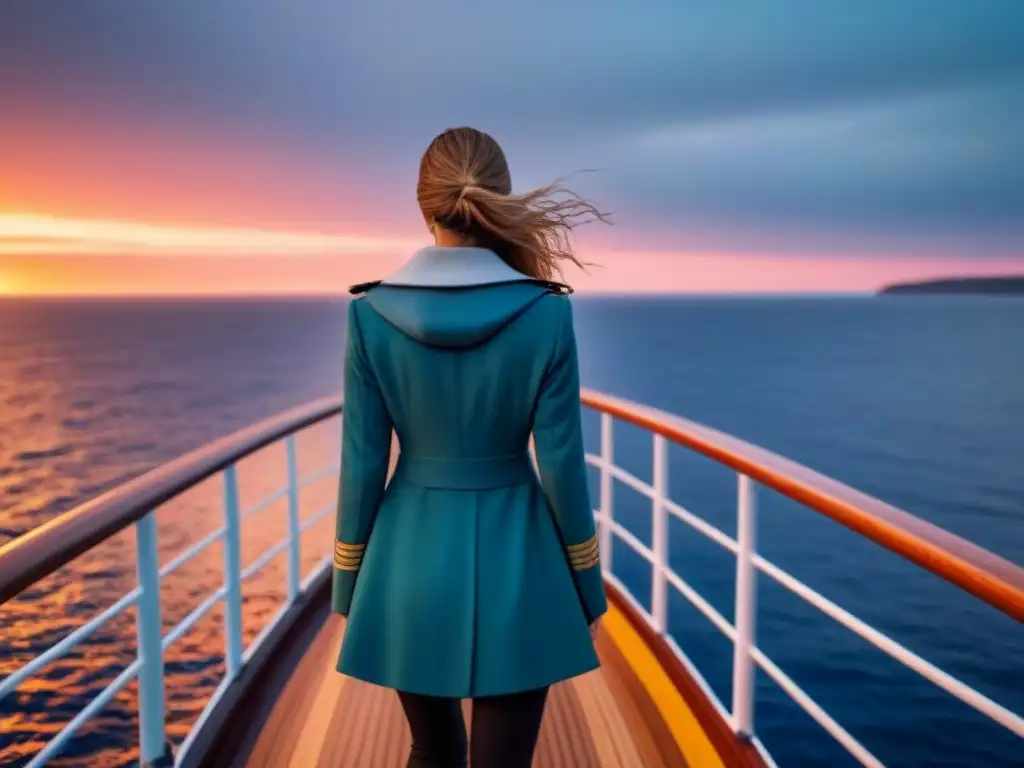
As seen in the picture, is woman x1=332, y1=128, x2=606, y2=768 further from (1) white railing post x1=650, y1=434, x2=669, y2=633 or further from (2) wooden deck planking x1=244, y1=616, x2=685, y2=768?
(1) white railing post x1=650, y1=434, x2=669, y2=633

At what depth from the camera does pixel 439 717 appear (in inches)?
49.0

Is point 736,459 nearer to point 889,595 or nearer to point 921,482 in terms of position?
point 889,595

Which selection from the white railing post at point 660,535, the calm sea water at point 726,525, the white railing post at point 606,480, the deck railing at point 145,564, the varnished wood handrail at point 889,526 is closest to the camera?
the varnished wood handrail at point 889,526

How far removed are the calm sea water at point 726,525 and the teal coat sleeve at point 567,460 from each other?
989 centimetres

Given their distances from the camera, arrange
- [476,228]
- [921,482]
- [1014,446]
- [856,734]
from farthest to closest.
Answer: [1014,446] < [921,482] < [856,734] < [476,228]

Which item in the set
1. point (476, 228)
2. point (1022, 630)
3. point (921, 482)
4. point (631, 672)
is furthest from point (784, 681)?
point (921, 482)

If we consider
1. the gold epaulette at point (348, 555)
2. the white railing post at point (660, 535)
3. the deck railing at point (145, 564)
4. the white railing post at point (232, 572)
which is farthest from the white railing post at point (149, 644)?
the white railing post at point (660, 535)

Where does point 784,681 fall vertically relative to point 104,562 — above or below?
above

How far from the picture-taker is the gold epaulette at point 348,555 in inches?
48.8

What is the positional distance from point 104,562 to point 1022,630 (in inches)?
702

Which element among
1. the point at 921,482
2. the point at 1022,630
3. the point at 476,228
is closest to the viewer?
the point at 476,228

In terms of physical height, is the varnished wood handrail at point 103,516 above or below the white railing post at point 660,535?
above

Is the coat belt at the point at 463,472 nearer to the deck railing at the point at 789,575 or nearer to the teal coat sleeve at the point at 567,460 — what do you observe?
the teal coat sleeve at the point at 567,460

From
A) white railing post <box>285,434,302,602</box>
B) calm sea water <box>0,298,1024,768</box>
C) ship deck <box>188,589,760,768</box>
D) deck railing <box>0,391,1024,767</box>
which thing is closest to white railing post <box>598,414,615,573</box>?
deck railing <box>0,391,1024,767</box>
